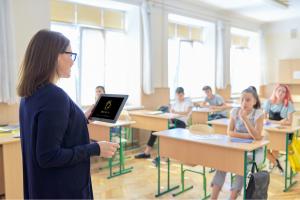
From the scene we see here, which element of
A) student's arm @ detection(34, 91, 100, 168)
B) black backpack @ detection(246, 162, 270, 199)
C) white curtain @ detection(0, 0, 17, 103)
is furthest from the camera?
white curtain @ detection(0, 0, 17, 103)

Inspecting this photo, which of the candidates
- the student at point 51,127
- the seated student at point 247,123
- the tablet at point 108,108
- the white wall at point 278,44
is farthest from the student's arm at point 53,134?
the white wall at point 278,44

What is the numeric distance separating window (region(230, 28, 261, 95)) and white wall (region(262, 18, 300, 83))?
0.35 m

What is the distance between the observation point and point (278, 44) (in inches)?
372

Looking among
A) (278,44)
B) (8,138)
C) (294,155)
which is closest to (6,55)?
(8,138)

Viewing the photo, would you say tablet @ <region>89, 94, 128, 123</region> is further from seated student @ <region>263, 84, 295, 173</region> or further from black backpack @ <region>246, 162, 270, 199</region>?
seated student @ <region>263, 84, 295, 173</region>

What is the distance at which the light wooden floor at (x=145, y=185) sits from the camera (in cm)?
350

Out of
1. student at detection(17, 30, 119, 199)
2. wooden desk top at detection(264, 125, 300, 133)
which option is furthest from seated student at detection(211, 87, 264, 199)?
student at detection(17, 30, 119, 199)

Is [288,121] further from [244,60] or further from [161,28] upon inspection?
[244,60]

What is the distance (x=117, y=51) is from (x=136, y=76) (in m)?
0.64

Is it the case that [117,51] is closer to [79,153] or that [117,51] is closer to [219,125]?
[219,125]

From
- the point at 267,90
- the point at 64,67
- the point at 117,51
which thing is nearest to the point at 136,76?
the point at 117,51

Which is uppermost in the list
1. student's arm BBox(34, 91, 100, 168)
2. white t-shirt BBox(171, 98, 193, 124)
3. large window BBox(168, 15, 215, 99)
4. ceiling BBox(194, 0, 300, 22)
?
ceiling BBox(194, 0, 300, 22)

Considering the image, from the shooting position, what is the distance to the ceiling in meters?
6.97

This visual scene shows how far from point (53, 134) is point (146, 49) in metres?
4.97
